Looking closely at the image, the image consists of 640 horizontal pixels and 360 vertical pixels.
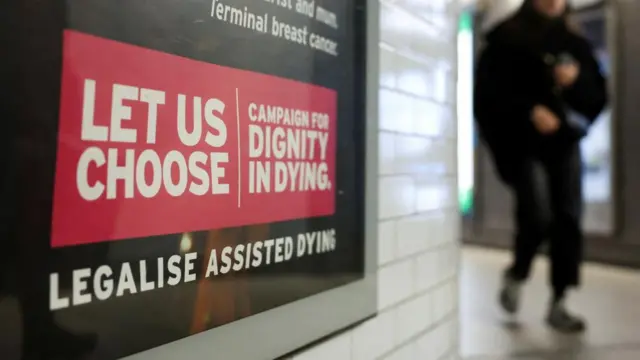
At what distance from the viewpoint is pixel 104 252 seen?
1.97ft

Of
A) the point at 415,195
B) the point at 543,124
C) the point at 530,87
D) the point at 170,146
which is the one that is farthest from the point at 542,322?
the point at 170,146

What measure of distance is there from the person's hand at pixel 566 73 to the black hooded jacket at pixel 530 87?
2cm

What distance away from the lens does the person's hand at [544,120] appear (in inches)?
97.4

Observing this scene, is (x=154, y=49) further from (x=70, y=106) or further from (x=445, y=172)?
(x=445, y=172)

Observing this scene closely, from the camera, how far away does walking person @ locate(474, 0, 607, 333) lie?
8.13 ft

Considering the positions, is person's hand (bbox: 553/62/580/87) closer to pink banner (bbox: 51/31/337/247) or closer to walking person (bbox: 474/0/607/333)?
walking person (bbox: 474/0/607/333)

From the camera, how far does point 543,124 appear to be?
249cm

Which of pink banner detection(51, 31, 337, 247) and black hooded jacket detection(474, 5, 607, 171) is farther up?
black hooded jacket detection(474, 5, 607, 171)

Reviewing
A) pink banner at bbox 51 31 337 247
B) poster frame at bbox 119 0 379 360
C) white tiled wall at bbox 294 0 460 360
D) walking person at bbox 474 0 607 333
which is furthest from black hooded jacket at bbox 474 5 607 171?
pink banner at bbox 51 31 337 247

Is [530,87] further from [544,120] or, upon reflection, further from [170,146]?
[170,146]

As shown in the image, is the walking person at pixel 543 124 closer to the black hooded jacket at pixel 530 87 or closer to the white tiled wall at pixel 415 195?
the black hooded jacket at pixel 530 87

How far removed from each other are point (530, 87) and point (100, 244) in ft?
7.64

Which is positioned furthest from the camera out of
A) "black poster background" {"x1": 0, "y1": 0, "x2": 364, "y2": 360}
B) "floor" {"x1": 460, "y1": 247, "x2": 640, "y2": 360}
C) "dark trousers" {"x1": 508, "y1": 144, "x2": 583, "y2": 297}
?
"dark trousers" {"x1": 508, "y1": 144, "x2": 583, "y2": 297}

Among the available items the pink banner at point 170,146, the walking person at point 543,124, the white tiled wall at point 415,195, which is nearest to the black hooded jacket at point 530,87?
the walking person at point 543,124
